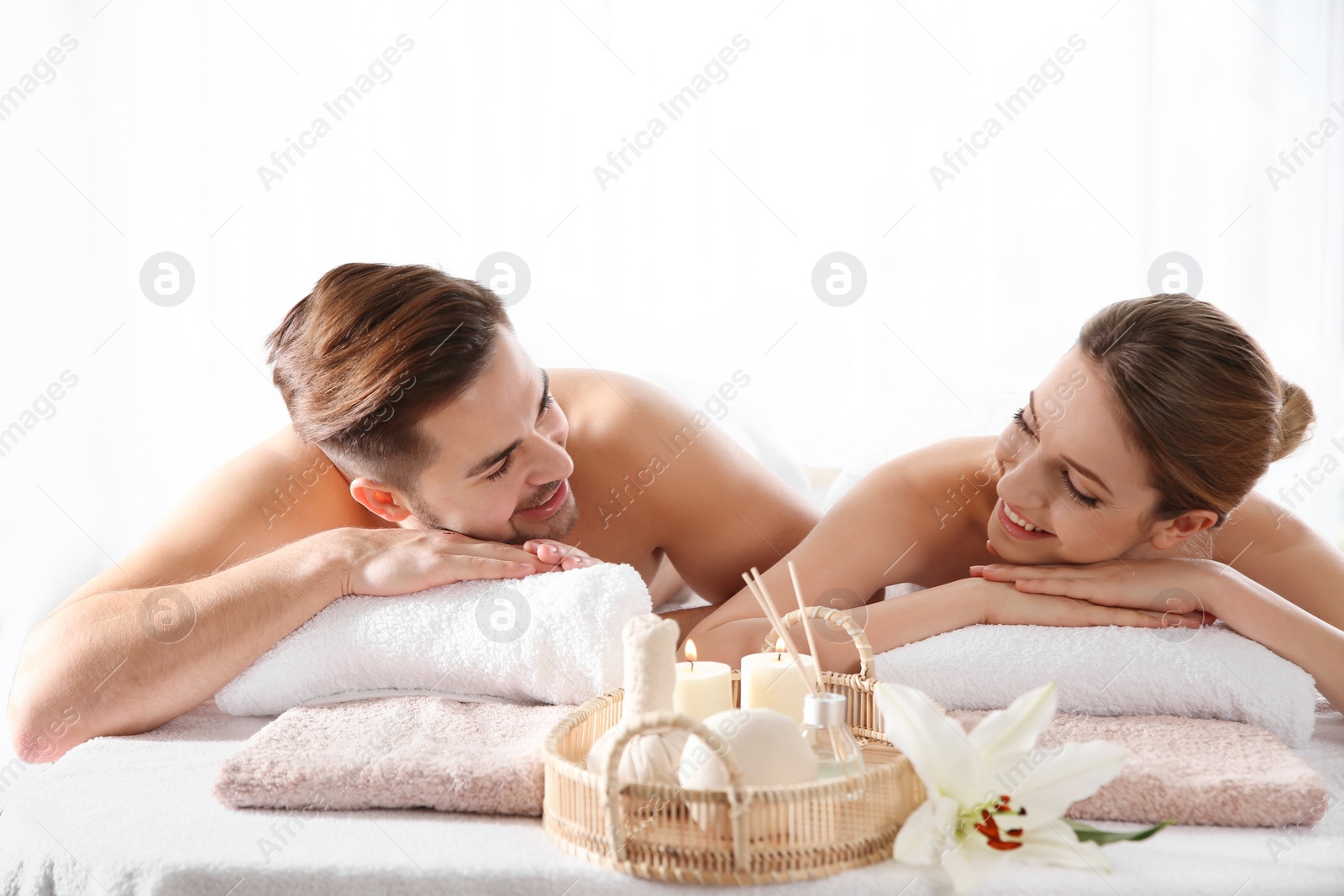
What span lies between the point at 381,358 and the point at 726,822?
72cm

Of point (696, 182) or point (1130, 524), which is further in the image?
point (696, 182)

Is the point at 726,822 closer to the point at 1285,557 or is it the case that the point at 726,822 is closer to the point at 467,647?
the point at 467,647

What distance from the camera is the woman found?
1.13 m

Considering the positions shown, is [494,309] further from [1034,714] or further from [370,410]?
[1034,714]

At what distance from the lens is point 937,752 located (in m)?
0.76

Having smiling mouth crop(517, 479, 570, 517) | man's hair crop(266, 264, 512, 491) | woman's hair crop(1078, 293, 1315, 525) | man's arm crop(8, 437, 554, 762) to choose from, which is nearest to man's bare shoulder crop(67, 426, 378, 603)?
man's arm crop(8, 437, 554, 762)

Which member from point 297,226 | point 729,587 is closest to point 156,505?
point 297,226

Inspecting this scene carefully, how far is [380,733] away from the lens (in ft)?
3.21

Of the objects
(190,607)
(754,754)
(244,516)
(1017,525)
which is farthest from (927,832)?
(244,516)

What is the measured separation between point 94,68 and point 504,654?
1.94m

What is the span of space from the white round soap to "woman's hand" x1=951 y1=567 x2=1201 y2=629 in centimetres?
49

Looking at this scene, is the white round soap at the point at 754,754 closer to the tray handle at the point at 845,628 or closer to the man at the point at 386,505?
the tray handle at the point at 845,628

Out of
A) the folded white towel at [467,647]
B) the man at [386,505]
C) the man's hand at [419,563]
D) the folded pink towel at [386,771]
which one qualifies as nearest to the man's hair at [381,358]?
the man at [386,505]

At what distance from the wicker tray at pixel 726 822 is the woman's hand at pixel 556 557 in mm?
457
